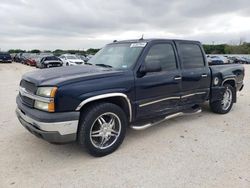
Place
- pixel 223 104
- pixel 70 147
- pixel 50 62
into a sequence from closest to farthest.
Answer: pixel 70 147 → pixel 223 104 → pixel 50 62

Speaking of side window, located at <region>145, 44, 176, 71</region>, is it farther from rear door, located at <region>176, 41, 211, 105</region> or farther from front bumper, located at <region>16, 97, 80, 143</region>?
front bumper, located at <region>16, 97, 80, 143</region>

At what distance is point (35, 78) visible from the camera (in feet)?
11.3

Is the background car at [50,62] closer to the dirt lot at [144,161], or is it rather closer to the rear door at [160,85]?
the dirt lot at [144,161]

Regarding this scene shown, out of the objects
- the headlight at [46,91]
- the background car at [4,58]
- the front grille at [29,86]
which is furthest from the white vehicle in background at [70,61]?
the headlight at [46,91]

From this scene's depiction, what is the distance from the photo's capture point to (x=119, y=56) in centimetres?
427

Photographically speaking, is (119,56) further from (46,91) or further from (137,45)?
(46,91)

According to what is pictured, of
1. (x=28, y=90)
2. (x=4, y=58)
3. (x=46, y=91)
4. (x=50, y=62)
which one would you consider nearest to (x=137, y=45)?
(x=46, y=91)

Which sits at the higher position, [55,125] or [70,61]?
[70,61]

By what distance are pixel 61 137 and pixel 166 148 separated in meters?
1.76

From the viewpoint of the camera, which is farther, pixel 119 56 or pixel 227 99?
pixel 227 99

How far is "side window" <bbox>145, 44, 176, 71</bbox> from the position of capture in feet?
13.5

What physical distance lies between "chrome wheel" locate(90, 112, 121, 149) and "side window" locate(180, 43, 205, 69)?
1992 mm

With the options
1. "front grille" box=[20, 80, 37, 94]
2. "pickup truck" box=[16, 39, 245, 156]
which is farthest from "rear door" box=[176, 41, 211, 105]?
"front grille" box=[20, 80, 37, 94]

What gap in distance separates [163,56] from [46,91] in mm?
2308
